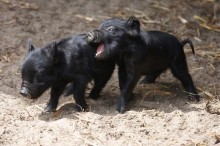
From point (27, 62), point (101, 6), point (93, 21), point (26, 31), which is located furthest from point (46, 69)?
point (101, 6)

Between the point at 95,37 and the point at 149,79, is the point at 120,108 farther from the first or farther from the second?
the point at 149,79

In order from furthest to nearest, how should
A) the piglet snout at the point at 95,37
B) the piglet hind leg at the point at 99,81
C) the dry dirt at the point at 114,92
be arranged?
the piglet hind leg at the point at 99,81
the piglet snout at the point at 95,37
the dry dirt at the point at 114,92

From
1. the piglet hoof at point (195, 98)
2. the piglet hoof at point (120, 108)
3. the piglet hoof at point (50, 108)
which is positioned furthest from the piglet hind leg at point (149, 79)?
the piglet hoof at point (50, 108)

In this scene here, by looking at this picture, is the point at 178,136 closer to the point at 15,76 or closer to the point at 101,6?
the point at 15,76

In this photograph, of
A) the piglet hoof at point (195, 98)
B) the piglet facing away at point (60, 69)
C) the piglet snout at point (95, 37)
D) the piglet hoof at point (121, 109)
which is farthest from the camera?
the piglet hoof at point (195, 98)

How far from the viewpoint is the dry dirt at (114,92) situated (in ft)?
18.5

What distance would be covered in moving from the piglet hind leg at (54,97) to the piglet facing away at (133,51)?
0.59 meters

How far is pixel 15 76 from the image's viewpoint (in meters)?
7.29

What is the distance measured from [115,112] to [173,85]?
1.29 meters

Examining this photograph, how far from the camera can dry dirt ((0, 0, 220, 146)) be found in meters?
5.64

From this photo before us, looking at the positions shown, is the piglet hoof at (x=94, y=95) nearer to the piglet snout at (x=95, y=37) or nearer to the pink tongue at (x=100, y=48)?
the pink tongue at (x=100, y=48)

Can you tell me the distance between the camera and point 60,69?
6234 mm

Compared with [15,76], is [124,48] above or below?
above

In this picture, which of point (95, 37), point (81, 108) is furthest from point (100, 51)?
point (81, 108)
